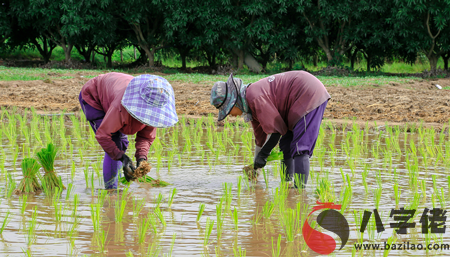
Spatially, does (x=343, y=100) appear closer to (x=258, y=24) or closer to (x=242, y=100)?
(x=242, y=100)

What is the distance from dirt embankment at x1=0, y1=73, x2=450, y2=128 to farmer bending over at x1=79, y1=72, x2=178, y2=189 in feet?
16.0

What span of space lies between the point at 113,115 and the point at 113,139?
51 centimetres

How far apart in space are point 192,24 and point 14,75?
28.8ft

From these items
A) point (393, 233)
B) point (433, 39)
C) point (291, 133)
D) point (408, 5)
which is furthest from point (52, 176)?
point (433, 39)

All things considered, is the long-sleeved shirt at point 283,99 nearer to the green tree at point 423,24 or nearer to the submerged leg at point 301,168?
the submerged leg at point 301,168

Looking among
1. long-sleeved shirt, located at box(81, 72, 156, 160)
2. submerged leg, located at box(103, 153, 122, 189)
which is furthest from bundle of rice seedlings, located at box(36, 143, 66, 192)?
long-sleeved shirt, located at box(81, 72, 156, 160)

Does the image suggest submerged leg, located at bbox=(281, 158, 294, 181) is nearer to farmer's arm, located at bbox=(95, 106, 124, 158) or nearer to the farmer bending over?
the farmer bending over

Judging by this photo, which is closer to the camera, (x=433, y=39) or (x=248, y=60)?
(x=433, y=39)

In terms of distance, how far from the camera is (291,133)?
405 centimetres

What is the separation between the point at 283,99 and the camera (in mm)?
3750

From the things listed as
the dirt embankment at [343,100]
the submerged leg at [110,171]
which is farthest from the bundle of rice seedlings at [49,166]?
the dirt embankment at [343,100]

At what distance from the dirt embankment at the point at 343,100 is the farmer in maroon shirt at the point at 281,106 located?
13.6ft

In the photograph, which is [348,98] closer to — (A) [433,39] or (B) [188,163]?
(B) [188,163]

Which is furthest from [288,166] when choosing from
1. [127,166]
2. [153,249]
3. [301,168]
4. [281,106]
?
[153,249]
